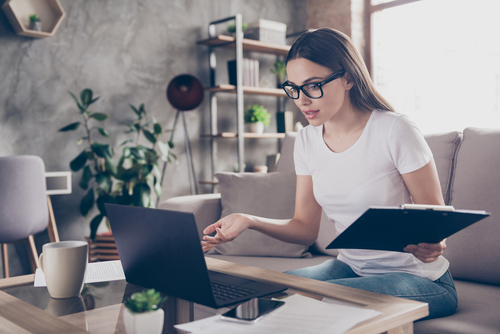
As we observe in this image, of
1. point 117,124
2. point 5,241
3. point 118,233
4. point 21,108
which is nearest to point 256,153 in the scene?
point 117,124

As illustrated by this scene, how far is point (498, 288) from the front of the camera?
1362 millimetres

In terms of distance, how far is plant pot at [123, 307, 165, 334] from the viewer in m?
0.61

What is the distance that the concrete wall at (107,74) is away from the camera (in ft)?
9.84

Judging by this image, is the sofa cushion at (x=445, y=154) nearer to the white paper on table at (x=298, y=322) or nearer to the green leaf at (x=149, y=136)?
the white paper on table at (x=298, y=322)

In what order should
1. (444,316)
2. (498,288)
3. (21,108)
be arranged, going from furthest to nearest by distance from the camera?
(21,108) → (498,288) → (444,316)

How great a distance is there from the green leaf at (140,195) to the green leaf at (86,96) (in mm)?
625

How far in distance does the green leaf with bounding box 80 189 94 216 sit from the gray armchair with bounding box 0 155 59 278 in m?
0.44

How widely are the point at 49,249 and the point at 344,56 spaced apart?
82 centimetres

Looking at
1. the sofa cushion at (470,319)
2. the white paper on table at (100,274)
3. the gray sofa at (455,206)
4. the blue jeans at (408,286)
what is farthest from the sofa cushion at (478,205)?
the white paper on table at (100,274)

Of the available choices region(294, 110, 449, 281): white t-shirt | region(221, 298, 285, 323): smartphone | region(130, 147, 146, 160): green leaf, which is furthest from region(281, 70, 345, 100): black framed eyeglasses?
region(130, 147, 146, 160): green leaf

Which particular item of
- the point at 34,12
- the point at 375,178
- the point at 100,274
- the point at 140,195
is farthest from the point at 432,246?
the point at 34,12

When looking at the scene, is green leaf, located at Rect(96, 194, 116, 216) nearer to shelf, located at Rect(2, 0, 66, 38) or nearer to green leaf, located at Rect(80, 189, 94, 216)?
green leaf, located at Rect(80, 189, 94, 216)

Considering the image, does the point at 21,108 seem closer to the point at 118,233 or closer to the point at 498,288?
the point at 118,233

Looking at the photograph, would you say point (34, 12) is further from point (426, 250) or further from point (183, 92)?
point (426, 250)
